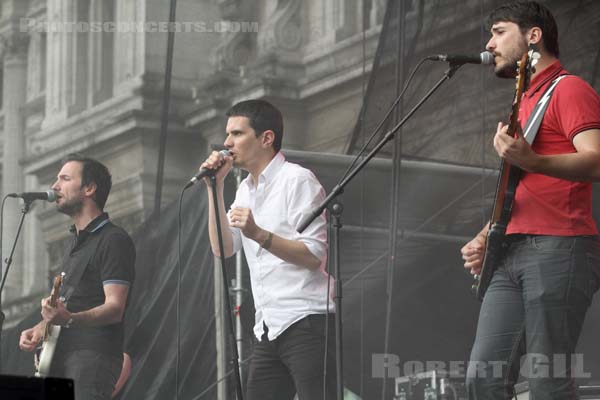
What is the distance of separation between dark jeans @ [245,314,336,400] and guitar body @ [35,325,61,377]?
117cm

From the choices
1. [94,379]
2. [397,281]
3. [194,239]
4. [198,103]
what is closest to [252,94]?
[198,103]

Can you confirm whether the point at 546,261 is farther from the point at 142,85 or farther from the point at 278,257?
the point at 142,85

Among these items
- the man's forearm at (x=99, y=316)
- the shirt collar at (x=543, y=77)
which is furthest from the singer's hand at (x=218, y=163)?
the man's forearm at (x=99, y=316)

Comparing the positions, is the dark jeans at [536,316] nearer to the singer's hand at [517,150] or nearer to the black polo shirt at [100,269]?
the singer's hand at [517,150]

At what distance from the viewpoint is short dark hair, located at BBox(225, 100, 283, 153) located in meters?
4.52

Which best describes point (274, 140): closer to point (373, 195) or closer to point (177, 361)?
point (373, 195)

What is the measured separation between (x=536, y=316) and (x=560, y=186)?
38cm

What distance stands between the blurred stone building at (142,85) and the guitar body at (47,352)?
94cm

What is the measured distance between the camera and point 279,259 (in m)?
4.23

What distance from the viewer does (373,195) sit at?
5.32 m

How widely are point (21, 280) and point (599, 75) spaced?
9.92ft

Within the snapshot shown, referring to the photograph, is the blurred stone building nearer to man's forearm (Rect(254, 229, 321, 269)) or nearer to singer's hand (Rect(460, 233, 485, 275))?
man's forearm (Rect(254, 229, 321, 269))

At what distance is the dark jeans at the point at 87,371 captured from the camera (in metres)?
4.89

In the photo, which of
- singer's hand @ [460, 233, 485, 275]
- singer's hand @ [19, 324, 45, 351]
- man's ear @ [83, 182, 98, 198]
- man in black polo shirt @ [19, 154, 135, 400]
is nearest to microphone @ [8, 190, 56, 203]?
man in black polo shirt @ [19, 154, 135, 400]
